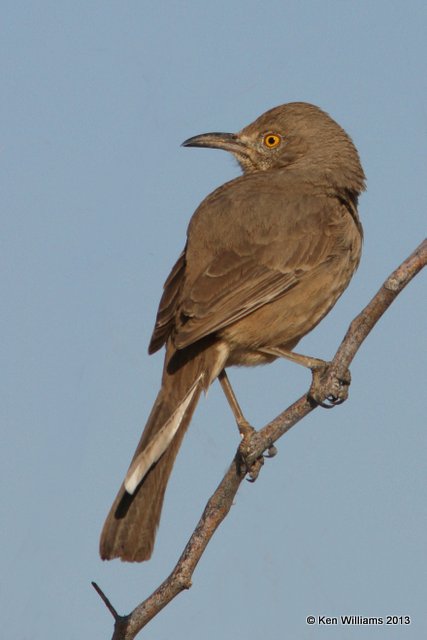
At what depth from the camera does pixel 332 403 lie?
19.0 feet

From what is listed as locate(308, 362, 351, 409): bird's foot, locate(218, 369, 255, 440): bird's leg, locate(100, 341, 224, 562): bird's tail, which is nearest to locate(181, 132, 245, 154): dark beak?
locate(218, 369, 255, 440): bird's leg

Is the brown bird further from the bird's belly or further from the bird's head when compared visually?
the bird's head

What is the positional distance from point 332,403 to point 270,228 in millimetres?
1503

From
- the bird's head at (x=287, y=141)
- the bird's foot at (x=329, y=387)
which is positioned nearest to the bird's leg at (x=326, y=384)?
the bird's foot at (x=329, y=387)

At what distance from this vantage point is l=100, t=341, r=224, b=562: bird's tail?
560cm

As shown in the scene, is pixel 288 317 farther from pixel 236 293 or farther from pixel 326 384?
pixel 326 384

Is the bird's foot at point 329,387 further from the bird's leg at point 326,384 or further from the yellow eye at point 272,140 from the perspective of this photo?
the yellow eye at point 272,140

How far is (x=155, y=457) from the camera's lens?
5766 mm

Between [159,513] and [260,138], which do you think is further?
[260,138]

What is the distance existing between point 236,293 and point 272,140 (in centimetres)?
255

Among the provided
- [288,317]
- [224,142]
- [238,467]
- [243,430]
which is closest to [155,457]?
[238,467]

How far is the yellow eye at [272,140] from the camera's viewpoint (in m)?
8.31

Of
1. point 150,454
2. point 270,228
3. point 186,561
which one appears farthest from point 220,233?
point 186,561

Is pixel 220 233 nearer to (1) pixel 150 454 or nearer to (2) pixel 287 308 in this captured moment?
(2) pixel 287 308
